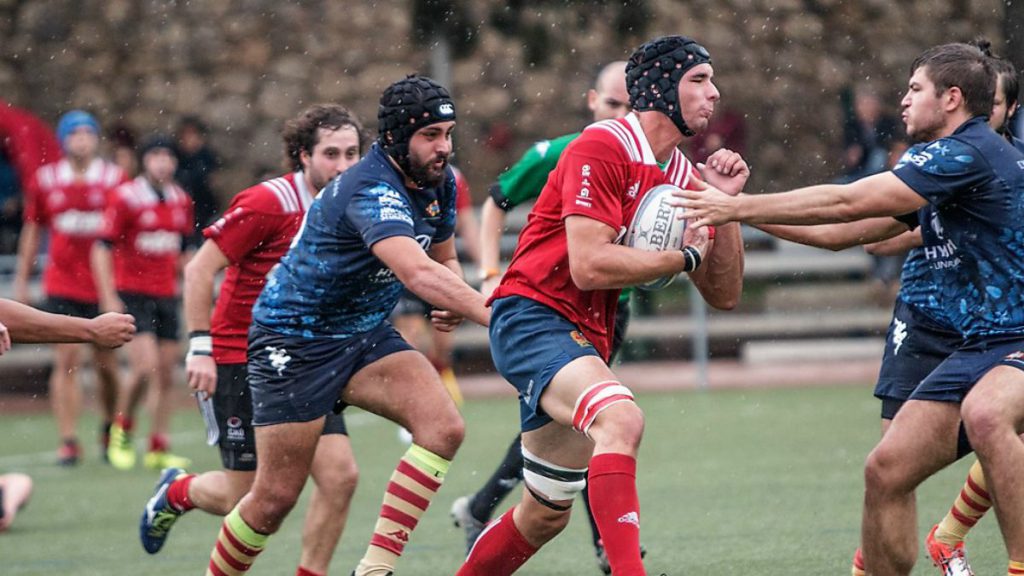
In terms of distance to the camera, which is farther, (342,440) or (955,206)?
(342,440)

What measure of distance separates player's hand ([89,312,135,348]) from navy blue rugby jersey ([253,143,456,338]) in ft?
1.74

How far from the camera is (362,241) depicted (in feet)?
19.7

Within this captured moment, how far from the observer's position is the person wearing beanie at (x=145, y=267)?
11.7 metres

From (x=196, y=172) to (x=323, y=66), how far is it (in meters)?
3.03

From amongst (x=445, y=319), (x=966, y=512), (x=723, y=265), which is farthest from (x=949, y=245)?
(x=445, y=319)

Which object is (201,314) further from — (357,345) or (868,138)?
(868,138)

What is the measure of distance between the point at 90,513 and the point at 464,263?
7.45m

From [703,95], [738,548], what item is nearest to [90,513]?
[738,548]

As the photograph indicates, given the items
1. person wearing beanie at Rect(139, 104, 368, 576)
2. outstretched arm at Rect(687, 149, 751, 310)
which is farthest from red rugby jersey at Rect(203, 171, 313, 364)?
outstretched arm at Rect(687, 149, 751, 310)

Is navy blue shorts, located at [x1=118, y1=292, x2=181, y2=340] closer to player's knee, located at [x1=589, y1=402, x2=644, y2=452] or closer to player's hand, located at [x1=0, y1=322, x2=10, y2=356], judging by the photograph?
player's hand, located at [x1=0, y1=322, x2=10, y2=356]

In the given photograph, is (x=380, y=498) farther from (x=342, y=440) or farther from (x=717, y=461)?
(x=342, y=440)

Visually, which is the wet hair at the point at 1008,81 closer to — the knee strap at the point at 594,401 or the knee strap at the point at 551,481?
the knee strap at the point at 594,401

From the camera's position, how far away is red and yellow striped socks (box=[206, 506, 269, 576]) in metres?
6.10

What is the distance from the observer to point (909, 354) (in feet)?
19.7
